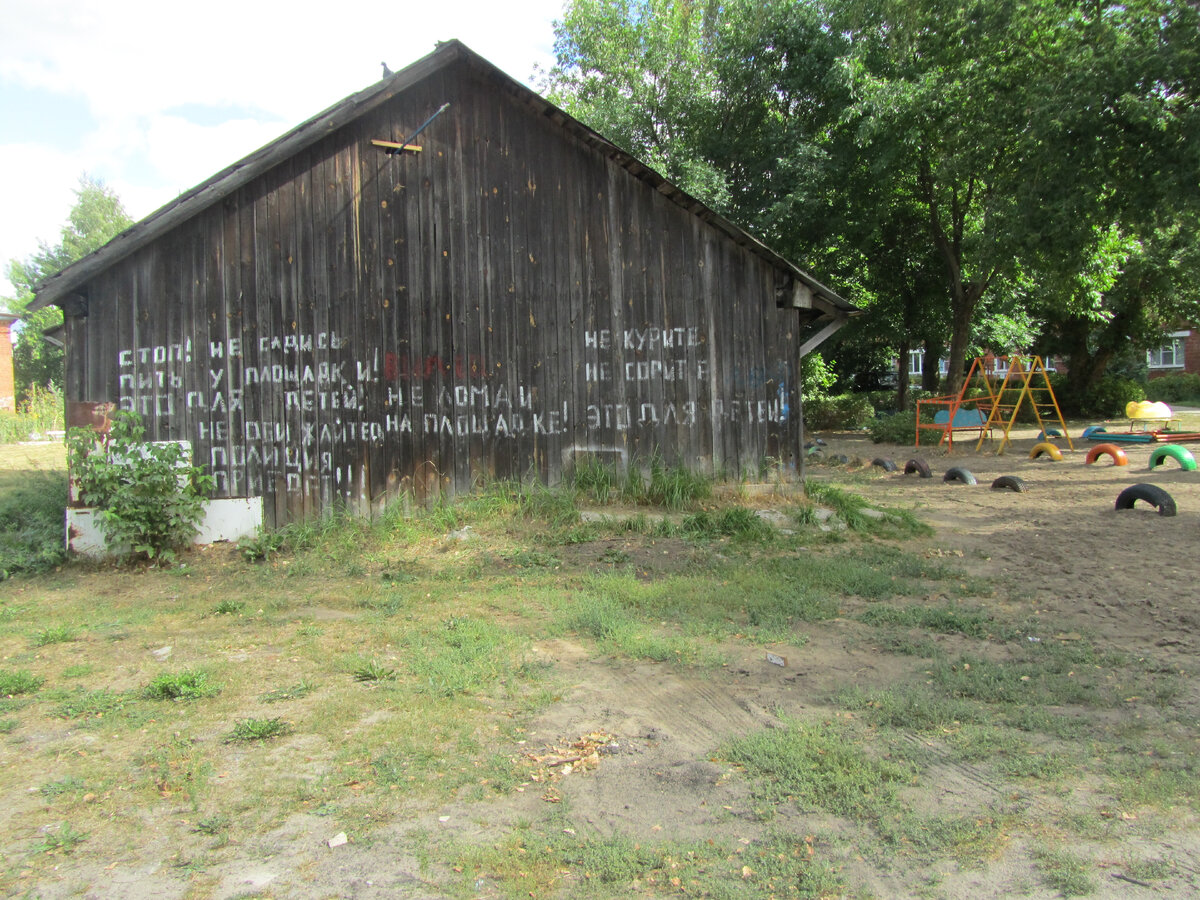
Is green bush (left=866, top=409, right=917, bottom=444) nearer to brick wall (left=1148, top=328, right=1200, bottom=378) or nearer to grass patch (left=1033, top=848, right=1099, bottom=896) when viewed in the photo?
grass patch (left=1033, top=848, right=1099, bottom=896)

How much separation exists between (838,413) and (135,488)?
26.8 meters

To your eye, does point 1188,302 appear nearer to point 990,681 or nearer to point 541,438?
point 541,438

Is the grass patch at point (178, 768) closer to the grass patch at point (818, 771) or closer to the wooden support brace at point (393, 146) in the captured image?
the grass patch at point (818, 771)

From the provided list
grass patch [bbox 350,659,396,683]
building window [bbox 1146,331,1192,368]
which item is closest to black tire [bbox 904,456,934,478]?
grass patch [bbox 350,659,396,683]

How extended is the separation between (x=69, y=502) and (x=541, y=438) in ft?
17.5

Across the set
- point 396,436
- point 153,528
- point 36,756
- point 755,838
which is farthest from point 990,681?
point 153,528

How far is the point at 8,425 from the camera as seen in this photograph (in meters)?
28.9

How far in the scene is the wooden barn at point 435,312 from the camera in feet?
31.5

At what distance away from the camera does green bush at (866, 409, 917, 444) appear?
24.1 metres

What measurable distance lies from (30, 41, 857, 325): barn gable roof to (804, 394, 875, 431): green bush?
2128 centimetres

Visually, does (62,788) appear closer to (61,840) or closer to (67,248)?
(61,840)

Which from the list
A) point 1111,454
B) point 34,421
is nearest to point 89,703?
point 1111,454

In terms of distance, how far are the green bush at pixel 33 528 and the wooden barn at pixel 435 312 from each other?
1365mm

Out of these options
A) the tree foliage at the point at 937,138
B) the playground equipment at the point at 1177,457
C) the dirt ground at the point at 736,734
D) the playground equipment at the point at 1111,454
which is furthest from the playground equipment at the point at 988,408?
the dirt ground at the point at 736,734
